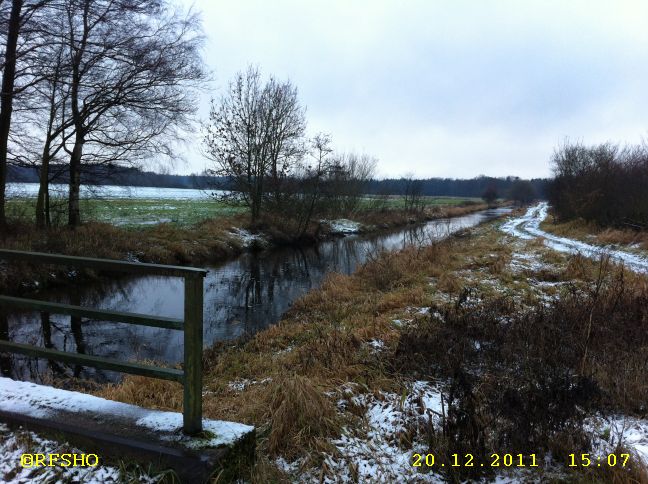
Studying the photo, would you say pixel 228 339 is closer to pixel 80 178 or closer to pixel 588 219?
pixel 80 178

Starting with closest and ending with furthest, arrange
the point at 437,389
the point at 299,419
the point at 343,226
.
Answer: the point at 299,419 → the point at 437,389 → the point at 343,226

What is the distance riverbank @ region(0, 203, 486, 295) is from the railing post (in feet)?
34.7

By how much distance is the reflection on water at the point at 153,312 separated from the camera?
7723 mm

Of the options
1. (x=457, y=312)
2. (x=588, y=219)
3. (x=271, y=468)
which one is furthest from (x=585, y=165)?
(x=271, y=468)

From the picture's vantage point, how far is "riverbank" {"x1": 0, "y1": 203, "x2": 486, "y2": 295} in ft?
38.0

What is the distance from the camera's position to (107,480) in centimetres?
251

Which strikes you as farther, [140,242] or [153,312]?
[140,242]

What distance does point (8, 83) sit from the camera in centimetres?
1116

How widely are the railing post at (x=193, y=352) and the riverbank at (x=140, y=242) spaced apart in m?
10.6

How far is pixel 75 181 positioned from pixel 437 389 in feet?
52.0
